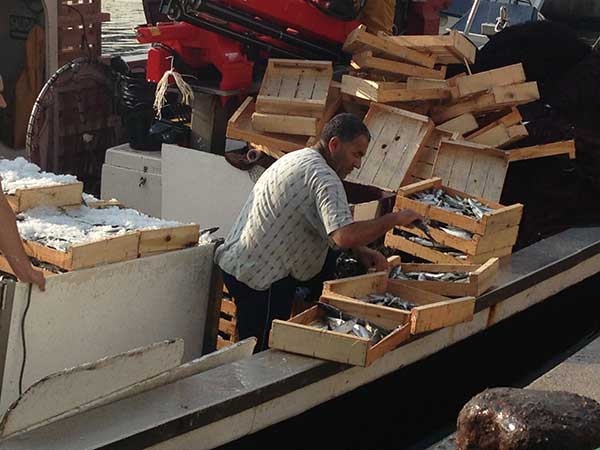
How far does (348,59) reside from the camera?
8.45 m

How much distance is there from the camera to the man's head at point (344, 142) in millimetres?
5551

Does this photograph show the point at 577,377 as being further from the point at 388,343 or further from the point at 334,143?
the point at 334,143

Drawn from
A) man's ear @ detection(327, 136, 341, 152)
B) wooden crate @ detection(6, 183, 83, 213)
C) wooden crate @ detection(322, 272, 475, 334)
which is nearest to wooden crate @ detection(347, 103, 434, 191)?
wooden crate @ detection(322, 272, 475, 334)

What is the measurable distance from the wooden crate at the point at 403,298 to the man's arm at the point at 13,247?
162 centimetres

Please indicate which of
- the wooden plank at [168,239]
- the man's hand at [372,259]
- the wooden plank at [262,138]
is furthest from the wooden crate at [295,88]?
the wooden plank at [168,239]

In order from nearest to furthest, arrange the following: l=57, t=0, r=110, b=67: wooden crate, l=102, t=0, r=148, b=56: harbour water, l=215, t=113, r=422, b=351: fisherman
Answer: l=215, t=113, r=422, b=351: fisherman, l=57, t=0, r=110, b=67: wooden crate, l=102, t=0, r=148, b=56: harbour water

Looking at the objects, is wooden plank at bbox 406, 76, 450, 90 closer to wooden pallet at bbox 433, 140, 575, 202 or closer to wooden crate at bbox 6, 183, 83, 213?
wooden pallet at bbox 433, 140, 575, 202

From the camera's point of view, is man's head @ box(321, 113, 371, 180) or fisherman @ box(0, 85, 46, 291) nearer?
fisherman @ box(0, 85, 46, 291)

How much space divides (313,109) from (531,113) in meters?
2.17

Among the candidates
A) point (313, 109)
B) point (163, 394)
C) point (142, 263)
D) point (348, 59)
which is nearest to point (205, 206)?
point (313, 109)

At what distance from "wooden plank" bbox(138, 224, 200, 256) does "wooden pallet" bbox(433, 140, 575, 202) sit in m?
2.34

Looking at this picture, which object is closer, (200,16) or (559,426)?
(559,426)

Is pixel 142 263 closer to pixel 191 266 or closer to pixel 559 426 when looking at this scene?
pixel 191 266

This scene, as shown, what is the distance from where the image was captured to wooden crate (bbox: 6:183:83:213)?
5387 mm
